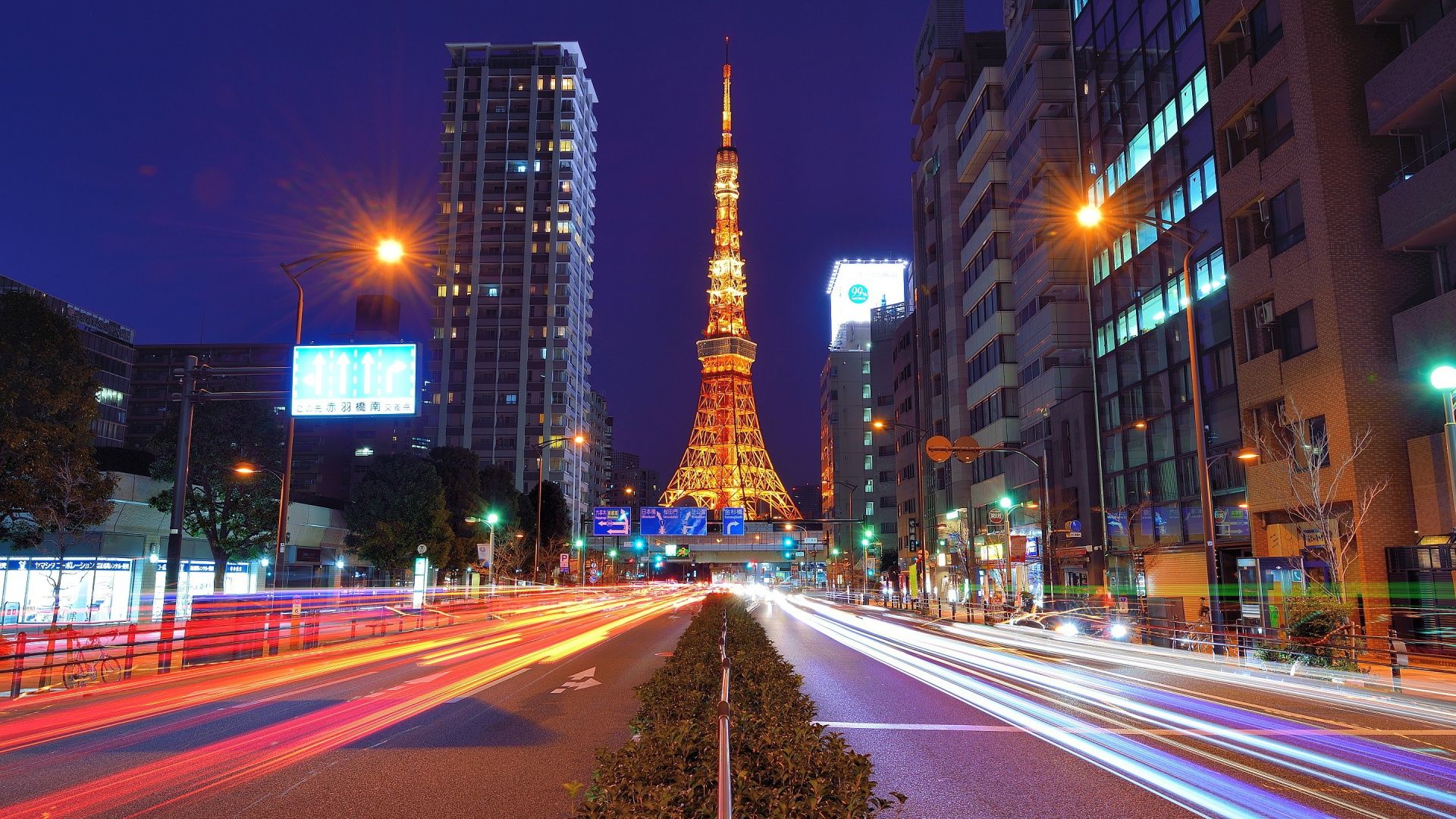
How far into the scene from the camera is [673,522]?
2840 inches

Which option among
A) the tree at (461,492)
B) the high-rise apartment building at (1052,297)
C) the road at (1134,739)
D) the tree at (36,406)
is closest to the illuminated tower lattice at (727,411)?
the tree at (461,492)

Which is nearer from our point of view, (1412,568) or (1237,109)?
(1412,568)

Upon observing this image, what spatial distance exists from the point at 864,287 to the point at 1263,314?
149918 mm

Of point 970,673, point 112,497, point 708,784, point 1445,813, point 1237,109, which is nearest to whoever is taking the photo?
point 708,784

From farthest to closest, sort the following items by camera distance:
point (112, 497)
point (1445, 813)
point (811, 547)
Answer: point (811, 547) → point (112, 497) → point (1445, 813)

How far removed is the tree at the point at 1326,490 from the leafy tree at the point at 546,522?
6420cm

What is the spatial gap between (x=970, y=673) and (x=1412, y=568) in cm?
1337

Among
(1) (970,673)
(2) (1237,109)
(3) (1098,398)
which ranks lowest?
(1) (970,673)

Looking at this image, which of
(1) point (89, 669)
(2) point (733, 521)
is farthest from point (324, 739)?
(2) point (733, 521)

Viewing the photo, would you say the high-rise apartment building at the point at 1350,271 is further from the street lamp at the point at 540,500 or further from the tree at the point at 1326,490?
the street lamp at the point at 540,500

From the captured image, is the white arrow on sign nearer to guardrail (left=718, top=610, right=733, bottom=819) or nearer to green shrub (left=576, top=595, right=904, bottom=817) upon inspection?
green shrub (left=576, top=595, right=904, bottom=817)

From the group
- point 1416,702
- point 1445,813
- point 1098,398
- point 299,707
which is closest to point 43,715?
point 299,707

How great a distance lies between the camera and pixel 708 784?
5.52 m

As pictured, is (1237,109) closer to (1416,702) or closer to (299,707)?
(1416,702)
